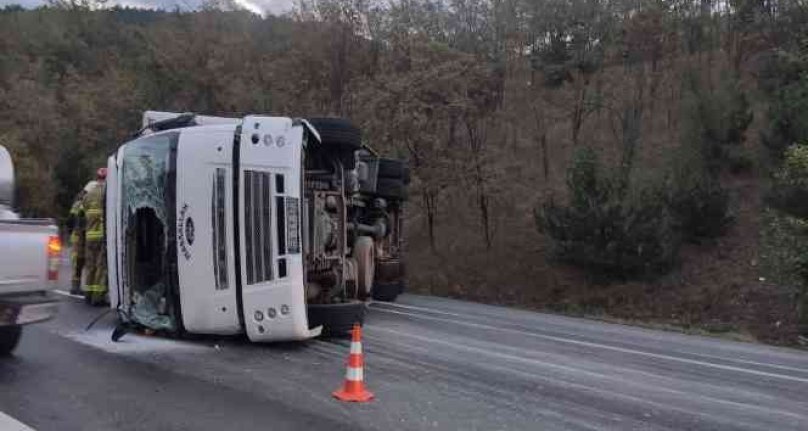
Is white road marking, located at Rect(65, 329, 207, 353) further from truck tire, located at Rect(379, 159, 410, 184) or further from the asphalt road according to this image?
truck tire, located at Rect(379, 159, 410, 184)

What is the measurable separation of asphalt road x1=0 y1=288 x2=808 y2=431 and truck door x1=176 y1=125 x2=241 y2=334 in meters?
0.38

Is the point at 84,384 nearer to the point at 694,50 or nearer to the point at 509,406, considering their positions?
the point at 509,406

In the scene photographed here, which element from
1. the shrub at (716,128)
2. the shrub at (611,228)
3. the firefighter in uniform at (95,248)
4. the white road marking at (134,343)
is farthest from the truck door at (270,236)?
the shrub at (716,128)

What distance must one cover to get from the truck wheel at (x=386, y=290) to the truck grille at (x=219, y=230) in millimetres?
5584

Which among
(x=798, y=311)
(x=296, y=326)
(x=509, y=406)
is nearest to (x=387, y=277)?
(x=296, y=326)

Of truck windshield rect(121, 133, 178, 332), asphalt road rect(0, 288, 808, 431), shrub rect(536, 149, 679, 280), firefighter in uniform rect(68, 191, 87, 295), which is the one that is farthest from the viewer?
shrub rect(536, 149, 679, 280)

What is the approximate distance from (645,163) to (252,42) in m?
16.0

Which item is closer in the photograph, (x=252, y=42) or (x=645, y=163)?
(x=645, y=163)

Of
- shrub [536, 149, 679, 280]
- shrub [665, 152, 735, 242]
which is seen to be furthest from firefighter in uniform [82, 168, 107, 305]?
shrub [665, 152, 735, 242]

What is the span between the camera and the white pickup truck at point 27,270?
19.5 ft

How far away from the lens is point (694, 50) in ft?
88.9

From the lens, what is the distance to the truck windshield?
7.81 m

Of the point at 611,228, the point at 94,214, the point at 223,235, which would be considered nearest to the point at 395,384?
the point at 223,235

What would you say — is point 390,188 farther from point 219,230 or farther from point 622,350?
point 219,230
